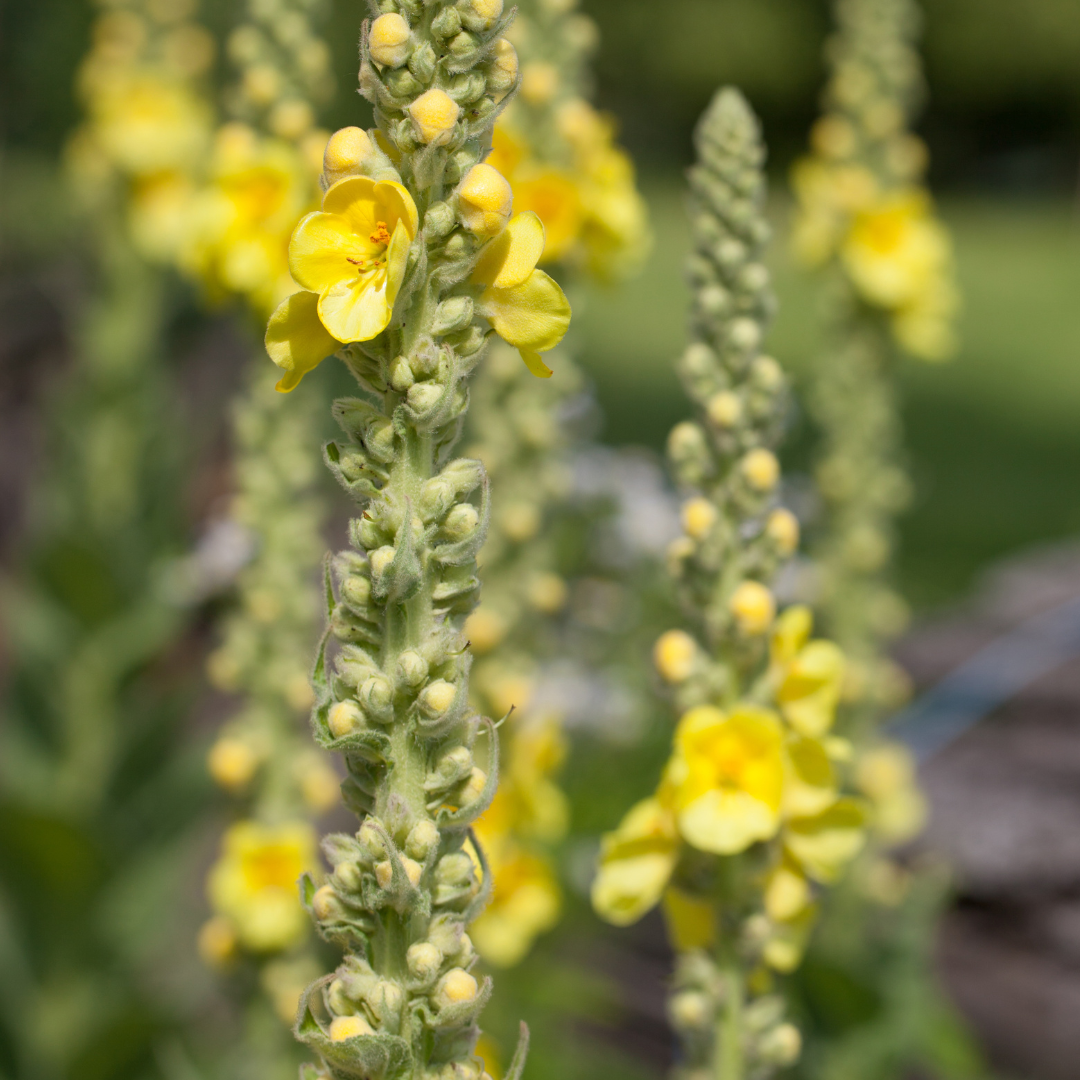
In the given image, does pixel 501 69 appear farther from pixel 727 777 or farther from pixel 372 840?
pixel 727 777

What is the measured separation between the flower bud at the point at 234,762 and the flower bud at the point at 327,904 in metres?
1.12

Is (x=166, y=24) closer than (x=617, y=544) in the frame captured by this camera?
Yes

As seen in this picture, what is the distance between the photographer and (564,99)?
2.30m

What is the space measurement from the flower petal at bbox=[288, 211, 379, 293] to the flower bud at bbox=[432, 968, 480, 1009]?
0.52m

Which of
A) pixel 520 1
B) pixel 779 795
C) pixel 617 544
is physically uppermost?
pixel 520 1

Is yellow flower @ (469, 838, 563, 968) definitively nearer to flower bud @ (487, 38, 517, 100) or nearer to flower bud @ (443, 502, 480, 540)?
flower bud @ (443, 502, 480, 540)

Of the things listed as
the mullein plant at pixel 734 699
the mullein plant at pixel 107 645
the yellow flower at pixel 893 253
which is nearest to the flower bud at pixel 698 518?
the mullein plant at pixel 734 699

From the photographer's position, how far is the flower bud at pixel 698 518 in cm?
141

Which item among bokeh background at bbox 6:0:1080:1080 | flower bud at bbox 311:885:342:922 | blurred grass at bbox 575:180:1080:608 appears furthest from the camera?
blurred grass at bbox 575:180:1080:608

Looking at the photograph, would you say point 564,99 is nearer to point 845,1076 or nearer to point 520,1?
point 520,1

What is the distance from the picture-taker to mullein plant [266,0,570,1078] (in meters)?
0.94

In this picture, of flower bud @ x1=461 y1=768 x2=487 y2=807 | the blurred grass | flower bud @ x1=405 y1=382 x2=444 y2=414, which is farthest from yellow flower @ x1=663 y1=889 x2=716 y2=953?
the blurred grass

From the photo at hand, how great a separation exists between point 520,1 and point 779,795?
166 cm

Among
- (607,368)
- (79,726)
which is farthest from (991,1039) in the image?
(607,368)
